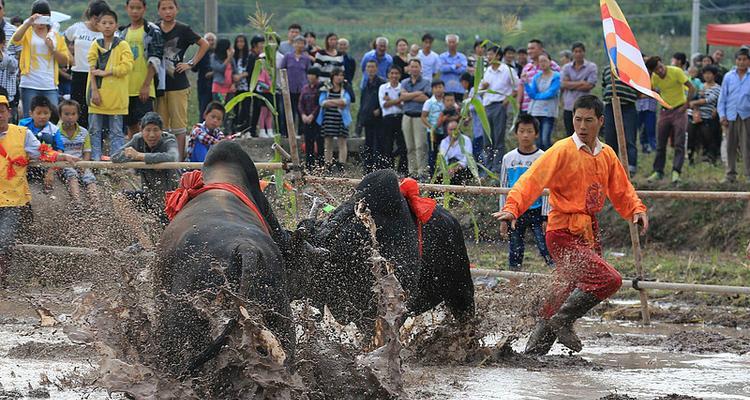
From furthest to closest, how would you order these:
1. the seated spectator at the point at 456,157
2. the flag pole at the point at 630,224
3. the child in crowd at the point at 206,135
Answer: the seated spectator at the point at 456,157 → the child in crowd at the point at 206,135 → the flag pole at the point at 630,224

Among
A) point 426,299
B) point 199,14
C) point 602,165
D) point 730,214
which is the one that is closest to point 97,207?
point 426,299

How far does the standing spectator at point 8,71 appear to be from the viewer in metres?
11.1

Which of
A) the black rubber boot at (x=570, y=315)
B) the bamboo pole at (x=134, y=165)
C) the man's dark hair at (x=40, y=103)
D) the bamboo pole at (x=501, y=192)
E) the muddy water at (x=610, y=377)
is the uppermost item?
the man's dark hair at (x=40, y=103)

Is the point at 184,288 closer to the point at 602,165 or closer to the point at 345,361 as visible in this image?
the point at 345,361

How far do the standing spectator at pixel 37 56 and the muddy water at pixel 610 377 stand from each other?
17.2ft

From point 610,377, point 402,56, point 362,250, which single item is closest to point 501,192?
A: point 610,377

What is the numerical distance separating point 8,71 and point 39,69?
0.27m

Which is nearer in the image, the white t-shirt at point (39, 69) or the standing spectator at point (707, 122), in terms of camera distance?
the white t-shirt at point (39, 69)

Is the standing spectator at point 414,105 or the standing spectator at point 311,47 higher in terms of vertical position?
the standing spectator at point 311,47

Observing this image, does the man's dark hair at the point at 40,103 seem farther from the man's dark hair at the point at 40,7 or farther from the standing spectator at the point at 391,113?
the standing spectator at the point at 391,113

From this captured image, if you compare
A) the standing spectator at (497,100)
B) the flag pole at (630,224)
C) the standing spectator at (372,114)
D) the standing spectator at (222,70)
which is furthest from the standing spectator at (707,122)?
the flag pole at (630,224)

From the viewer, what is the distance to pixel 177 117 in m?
11.6

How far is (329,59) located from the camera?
14.6 m

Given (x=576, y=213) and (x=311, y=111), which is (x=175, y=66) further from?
(x=576, y=213)
